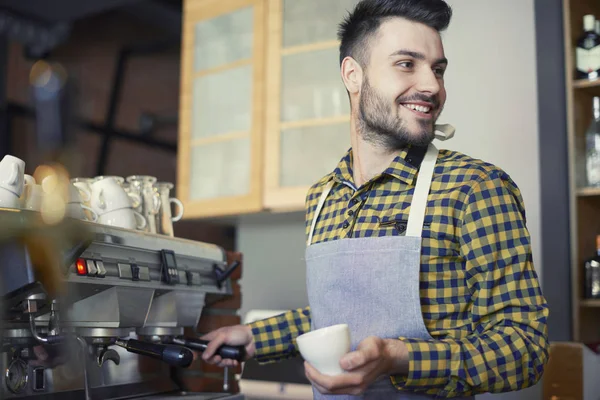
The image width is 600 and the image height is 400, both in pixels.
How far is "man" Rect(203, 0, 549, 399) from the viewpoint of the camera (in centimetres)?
101

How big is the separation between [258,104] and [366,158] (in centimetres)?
151

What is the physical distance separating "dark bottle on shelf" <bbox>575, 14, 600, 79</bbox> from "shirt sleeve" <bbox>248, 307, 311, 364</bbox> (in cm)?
133

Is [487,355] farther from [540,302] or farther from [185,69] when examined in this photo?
[185,69]

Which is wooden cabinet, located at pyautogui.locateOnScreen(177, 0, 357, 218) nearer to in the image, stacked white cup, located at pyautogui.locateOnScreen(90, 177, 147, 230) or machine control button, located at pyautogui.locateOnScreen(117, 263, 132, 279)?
stacked white cup, located at pyautogui.locateOnScreen(90, 177, 147, 230)

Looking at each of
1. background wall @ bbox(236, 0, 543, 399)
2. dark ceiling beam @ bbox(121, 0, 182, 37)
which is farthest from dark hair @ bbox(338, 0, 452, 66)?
dark ceiling beam @ bbox(121, 0, 182, 37)

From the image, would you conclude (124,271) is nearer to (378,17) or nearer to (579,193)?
(378,17)

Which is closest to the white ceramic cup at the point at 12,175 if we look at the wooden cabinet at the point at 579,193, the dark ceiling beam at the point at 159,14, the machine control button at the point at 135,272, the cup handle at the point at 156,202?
the machine control button at the point at 135,272

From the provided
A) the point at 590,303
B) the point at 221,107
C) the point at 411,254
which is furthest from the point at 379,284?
the point at 221,107

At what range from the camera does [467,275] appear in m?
1.12

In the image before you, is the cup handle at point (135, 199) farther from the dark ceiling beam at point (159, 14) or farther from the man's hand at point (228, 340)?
the dark ceiling beam at point (159, 14)

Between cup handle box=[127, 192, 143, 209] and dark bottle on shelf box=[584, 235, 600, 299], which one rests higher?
cup handle box=[127, 192, 143, 209]

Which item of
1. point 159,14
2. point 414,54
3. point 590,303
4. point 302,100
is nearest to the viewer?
point 414,54

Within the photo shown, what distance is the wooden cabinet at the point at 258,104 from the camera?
2.65 m

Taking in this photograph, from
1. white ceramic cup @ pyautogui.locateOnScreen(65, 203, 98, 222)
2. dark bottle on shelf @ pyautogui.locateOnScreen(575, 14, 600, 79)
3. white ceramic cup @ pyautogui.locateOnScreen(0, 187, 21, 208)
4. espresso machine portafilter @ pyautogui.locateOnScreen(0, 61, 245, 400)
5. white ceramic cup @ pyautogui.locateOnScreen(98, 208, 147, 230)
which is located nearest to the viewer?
espresso machine portafilter @ pyautogui.locateOnScreen(0, 61, 245, 400)
